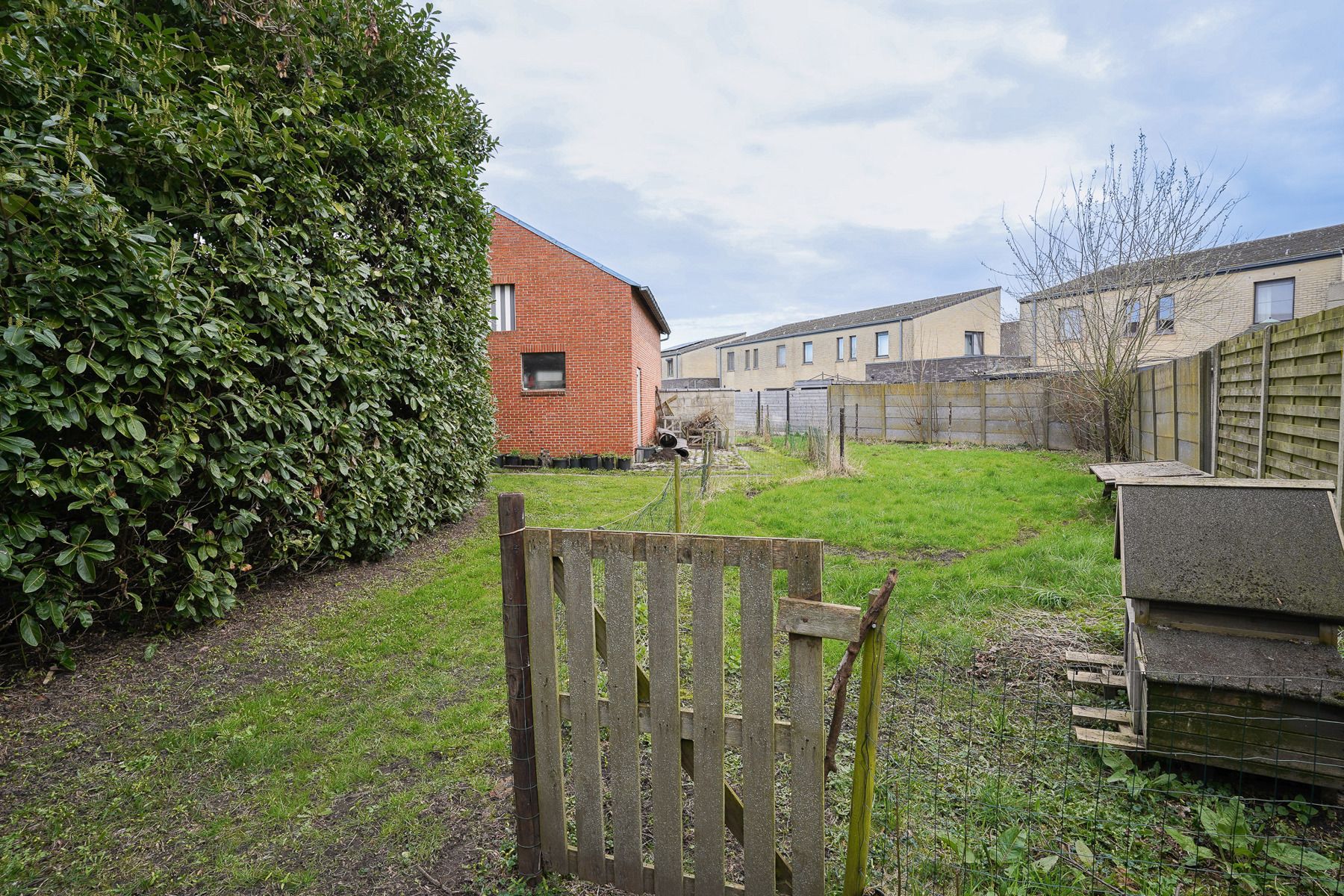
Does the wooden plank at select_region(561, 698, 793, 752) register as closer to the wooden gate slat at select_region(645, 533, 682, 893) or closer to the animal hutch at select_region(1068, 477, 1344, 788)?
the wooden gate slat at select_region(645, 533, 682, 893)

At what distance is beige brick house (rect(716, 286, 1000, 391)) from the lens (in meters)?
32.7

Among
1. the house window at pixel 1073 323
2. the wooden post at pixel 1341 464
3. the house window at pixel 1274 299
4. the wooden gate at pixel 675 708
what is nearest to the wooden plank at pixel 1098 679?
the wooden post at pixel 1341 464

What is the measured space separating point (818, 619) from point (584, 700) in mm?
901

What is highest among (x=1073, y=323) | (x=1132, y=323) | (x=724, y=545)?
(x=1073, y=323)

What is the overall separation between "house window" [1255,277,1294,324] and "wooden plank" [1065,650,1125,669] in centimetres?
2557

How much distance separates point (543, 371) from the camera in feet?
51.7

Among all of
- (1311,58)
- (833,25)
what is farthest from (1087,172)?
(833,25)

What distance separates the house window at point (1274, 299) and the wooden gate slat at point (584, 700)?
28679mm

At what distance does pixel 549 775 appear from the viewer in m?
2.20

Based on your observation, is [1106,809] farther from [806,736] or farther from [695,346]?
[695,346]

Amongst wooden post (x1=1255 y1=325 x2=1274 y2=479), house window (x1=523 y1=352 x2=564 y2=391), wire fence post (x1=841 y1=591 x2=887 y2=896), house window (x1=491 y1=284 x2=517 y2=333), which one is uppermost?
house window (x1=491 y1=284 x2=517 y2=333)

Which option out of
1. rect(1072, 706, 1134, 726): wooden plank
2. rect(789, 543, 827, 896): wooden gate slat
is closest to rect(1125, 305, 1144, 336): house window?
rect(1072, 706, 1134, 726): wooden plank

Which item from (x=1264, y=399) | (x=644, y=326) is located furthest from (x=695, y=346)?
(x=1264, y=399)

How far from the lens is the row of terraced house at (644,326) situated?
600 inches
